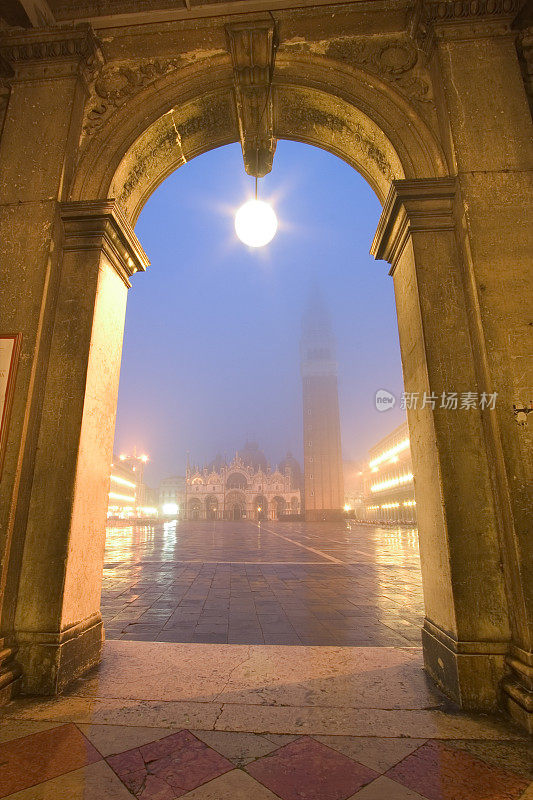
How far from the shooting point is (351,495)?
110500mm

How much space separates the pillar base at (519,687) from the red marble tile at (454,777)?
1.54 feet

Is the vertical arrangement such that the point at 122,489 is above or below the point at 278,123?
above

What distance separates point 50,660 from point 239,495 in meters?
70.8

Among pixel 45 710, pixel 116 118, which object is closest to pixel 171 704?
pixel 45 710

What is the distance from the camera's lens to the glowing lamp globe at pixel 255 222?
3.97m

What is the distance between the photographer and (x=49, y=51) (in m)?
3.67

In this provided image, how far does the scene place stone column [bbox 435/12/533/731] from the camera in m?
2.34

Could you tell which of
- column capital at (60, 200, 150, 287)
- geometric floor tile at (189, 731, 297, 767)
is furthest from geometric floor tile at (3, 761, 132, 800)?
column capital at (60, 200, 150, 287)

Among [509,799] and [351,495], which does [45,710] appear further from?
[351,495]

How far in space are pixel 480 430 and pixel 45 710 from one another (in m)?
3.12

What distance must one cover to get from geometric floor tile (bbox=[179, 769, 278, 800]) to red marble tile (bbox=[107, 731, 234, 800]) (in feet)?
0.12

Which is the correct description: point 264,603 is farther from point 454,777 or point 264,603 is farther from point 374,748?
point 454,777

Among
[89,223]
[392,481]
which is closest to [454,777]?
[89,223]

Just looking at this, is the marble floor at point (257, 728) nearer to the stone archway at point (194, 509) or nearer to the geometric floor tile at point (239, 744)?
the geometric floor tile at point (239, 744)
